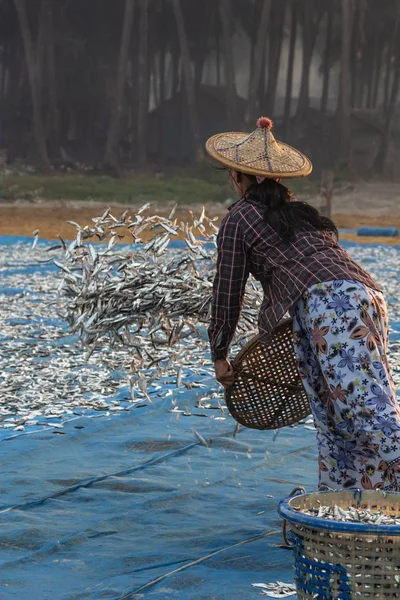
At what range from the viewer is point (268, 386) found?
3.14m

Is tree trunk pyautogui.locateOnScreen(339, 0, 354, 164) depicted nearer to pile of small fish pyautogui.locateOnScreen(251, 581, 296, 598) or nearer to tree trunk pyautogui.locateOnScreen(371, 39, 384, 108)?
tree trunk pyautogui.locateOnScreen(371, 39, 384, 108)

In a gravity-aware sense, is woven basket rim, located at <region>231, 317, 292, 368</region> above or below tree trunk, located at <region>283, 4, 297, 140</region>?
below

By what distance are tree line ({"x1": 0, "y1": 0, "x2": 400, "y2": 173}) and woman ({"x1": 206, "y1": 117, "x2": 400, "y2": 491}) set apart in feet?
57.8

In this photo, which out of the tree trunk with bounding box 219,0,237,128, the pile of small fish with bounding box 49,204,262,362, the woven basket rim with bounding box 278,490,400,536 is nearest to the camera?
the woven basket rim with bounding box 278,490,400,536

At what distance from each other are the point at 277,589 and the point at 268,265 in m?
0.80

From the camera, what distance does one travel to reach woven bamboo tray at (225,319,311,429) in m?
3.04

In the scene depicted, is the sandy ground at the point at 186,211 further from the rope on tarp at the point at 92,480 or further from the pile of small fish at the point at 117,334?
the rope on tarp at the point at 92,480

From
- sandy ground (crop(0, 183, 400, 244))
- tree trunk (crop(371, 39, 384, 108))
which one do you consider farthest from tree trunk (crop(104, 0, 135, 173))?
tree trunk (crop(371, 39, 384, 108))

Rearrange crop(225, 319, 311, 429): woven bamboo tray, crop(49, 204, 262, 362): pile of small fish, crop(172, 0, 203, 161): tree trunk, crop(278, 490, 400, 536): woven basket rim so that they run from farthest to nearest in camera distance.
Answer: crop(172, 0, 203, 161): tree trunk → crop(49, 204, 262, 362): pile of small fish → crop(225, 319, 311, 429): woven bamboo tray → crop(278, 490, 400, 536): woven basket rim

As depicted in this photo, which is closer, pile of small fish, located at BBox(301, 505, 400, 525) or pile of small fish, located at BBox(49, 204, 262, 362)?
pile of small fish, located at BBox(301, 505, 400, 525)

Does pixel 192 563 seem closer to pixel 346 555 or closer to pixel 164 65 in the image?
pixel 346 555

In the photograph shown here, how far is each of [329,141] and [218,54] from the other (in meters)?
Answer: 2.68

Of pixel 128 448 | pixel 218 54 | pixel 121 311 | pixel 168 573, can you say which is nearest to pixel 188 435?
pixel 128 448

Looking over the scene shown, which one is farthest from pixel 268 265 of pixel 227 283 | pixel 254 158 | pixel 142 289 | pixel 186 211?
pixel 186 211
